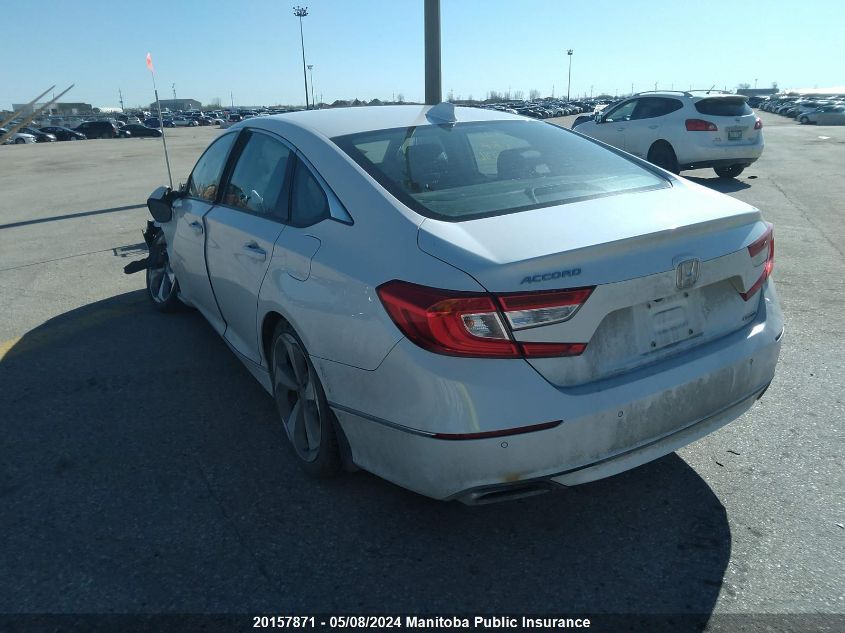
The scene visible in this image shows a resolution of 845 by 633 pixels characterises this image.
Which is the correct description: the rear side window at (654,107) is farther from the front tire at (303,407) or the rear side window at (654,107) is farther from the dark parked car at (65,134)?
the dark parked car at (65,134)

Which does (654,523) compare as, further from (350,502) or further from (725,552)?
(350,502)

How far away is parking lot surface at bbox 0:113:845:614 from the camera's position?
94.7 inches

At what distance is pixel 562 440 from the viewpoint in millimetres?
2264

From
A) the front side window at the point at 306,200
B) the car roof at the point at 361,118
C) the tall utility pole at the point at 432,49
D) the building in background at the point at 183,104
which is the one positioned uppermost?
the tall utility pole at the point at 432,49

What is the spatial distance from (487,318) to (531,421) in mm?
362

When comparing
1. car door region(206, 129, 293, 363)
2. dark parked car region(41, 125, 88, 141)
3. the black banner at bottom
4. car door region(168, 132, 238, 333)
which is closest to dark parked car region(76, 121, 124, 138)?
dark parked car region(41, 125, 88, 141)

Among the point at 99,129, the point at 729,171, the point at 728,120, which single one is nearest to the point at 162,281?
the point at 728,120

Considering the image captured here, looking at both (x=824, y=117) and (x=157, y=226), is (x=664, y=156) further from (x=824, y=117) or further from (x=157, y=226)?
(x=824, y=117)

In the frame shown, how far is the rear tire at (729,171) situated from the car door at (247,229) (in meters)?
11.7

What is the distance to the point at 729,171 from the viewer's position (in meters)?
13.6

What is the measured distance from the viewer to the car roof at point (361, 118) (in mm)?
3365

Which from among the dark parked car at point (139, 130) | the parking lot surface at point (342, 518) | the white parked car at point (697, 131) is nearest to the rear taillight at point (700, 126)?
the white parked car at point (697, 131)

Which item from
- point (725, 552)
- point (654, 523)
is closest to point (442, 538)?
point (654, 523)

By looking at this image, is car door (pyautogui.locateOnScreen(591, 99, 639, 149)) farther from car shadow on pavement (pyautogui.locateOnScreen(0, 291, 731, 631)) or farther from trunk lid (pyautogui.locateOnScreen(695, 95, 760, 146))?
car shadow on pavement (pyautogui.locateOnScreen(0, 291, 731, 631))
